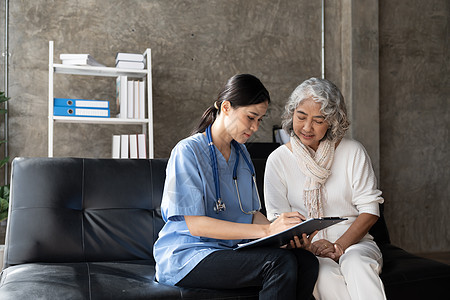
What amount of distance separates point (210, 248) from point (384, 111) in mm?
3533

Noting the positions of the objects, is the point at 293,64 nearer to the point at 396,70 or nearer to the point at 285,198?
the point at 396,70

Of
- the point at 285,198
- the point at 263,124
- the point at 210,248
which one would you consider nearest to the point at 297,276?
the point at 210,248

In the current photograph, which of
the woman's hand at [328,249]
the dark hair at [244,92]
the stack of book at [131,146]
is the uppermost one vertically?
the dark hair at [244,92]

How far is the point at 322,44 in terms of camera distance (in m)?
4.70

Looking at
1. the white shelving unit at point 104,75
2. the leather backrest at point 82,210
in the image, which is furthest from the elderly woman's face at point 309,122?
the white shelving unit at point 104,75

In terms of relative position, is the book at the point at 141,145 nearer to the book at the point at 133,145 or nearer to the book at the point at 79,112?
the book at the point at 133,145

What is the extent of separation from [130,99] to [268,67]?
147cm

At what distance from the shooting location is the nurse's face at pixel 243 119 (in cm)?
186

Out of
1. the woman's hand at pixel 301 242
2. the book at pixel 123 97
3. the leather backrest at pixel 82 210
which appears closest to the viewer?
the woman's hand at pixel 301 242

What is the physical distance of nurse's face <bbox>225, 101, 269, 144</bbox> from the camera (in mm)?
Result: 1859

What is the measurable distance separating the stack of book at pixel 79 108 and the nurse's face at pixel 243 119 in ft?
6.39

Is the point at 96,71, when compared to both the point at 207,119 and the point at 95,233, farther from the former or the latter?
the point at 207,119

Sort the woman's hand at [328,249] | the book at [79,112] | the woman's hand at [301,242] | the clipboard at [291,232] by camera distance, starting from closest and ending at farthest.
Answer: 1. the clipboard at [291,232]
2. the woman's hand at [301,242]
3. the woman's hand at [328,249]
4. the book at [79,112]

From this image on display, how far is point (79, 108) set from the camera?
11.6 feet
